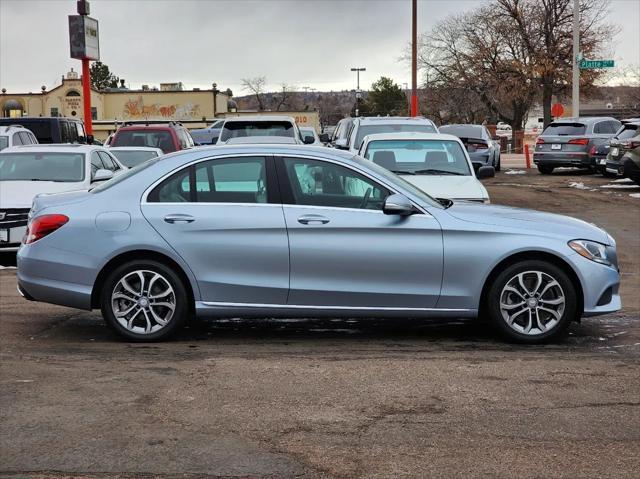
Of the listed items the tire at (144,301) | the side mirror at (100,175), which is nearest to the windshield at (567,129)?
the side mirror at (100,175)

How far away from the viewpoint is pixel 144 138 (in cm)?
1931

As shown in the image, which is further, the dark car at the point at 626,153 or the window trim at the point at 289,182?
the dark car at the point at 626,153

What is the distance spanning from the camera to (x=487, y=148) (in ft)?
85.7

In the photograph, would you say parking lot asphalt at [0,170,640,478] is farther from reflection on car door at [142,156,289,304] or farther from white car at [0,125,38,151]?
white car at [0,125,38,151]

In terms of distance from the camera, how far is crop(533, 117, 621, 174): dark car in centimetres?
2625

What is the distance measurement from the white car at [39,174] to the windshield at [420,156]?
4.02 metres

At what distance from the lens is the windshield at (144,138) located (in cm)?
1898

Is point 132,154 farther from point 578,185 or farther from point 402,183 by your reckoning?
point 578,185

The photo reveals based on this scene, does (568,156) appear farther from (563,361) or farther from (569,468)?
(569,468)

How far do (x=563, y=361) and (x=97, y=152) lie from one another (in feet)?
31.6

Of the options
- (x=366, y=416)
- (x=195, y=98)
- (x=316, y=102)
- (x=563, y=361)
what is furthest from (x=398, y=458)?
(x=316, y=102)

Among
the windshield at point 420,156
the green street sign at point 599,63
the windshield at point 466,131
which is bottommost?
the windshield at point 420,156

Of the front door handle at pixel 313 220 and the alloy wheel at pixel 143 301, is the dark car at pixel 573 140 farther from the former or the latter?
the alloy wheel at pixel 143 301

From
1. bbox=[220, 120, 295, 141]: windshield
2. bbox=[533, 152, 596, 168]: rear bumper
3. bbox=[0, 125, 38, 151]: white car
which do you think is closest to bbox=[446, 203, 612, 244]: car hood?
bbox=[220, 120, 295, 141]: windshield
